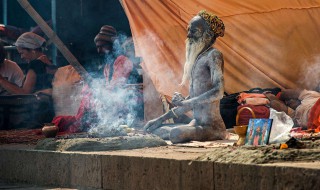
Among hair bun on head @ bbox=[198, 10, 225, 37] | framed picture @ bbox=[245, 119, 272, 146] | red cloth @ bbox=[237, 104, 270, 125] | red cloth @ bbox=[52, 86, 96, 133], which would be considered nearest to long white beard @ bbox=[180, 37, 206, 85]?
hair bun on head @ bbox=[198, 10, 225, 37]

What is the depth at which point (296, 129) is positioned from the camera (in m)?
9.91

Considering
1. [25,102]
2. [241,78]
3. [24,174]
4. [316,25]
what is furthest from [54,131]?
[316,25]

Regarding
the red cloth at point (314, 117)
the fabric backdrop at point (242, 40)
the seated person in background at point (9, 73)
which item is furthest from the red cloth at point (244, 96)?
the seated person in background at point (9, 73)

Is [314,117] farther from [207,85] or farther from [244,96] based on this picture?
[207,85]

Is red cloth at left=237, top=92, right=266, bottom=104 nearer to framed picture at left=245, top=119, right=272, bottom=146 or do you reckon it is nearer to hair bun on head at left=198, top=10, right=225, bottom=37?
hair bun on head at left=198, top=10, right=225, bottom=37

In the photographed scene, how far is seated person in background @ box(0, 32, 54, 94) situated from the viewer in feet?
42.2

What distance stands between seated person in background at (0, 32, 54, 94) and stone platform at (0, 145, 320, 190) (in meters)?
3.70

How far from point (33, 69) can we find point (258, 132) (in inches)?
280

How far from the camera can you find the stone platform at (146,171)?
16.1 ft

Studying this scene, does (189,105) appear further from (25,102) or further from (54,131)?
(25,102)

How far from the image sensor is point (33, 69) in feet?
42.3

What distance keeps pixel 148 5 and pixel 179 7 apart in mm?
563

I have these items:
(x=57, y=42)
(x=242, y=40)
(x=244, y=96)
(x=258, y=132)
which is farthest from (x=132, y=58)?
(x=258, y=132)

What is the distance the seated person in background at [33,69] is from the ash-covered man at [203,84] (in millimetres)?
4577
